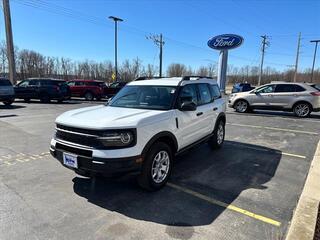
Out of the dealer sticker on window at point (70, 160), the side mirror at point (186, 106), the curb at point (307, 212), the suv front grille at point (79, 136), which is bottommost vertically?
the curb at point (307, 212)

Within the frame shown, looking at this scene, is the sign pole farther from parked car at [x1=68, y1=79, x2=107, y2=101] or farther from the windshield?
the windshield

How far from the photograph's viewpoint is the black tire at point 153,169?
3928 mm

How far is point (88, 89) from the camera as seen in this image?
22.9 m

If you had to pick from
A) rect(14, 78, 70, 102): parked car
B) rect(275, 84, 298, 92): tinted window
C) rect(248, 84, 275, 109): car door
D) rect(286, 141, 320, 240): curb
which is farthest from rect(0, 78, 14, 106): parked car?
rect(286, 141, 320, 240): curb

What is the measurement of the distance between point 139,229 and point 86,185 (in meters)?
1.63

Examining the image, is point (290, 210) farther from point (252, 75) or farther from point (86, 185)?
point (252, 75)

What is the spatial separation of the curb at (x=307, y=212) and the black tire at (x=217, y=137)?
228 centimetres

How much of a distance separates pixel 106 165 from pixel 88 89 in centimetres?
2052

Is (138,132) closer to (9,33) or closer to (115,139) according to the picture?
(115,139)

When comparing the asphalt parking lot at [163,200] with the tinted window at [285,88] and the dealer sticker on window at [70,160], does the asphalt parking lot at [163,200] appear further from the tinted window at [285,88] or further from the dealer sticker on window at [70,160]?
the tinted window at [285,88]

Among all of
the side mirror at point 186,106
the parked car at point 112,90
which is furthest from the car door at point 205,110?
the parked car at point 112,90

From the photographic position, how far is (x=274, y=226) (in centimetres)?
326

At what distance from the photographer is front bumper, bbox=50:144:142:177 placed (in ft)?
11.5

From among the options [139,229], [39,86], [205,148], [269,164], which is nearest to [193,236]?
[139,229]
